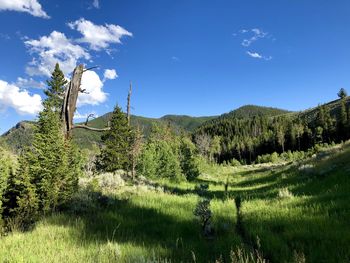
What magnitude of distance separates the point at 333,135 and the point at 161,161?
81310 millimetres

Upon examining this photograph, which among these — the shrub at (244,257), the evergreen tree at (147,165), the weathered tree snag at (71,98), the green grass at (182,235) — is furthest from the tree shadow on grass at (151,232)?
the evergreen tree at (147,165)

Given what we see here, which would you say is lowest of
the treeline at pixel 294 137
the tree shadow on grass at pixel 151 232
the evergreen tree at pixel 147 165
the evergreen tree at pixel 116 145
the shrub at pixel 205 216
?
the tree shadow on grass at pixel 151 232

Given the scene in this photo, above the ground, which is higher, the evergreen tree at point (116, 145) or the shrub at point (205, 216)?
the evergreen tree at point (116, 145)

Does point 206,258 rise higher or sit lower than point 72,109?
lower

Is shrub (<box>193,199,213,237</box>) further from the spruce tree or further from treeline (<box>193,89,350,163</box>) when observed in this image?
treeline (<box>193,89,350,163</box>)

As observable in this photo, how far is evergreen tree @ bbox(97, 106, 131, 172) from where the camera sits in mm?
37375

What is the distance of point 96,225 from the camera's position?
725 cm

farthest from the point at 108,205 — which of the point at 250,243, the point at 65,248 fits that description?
the point at 250,243

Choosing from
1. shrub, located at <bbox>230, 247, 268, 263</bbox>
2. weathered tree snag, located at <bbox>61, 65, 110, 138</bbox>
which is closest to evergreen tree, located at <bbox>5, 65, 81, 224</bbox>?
weathered tree snag, located at <bbox>61, 65, 110, 138</bbox>

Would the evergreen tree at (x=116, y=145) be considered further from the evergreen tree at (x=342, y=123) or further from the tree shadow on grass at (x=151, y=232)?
the evergreen tree at (x=342, y=123)

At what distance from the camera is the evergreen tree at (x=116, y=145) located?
3738cm

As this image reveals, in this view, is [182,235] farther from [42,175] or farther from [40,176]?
[40,176]

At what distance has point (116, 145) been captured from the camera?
125 feet

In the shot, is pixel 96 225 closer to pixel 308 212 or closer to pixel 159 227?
pixel 159 227
